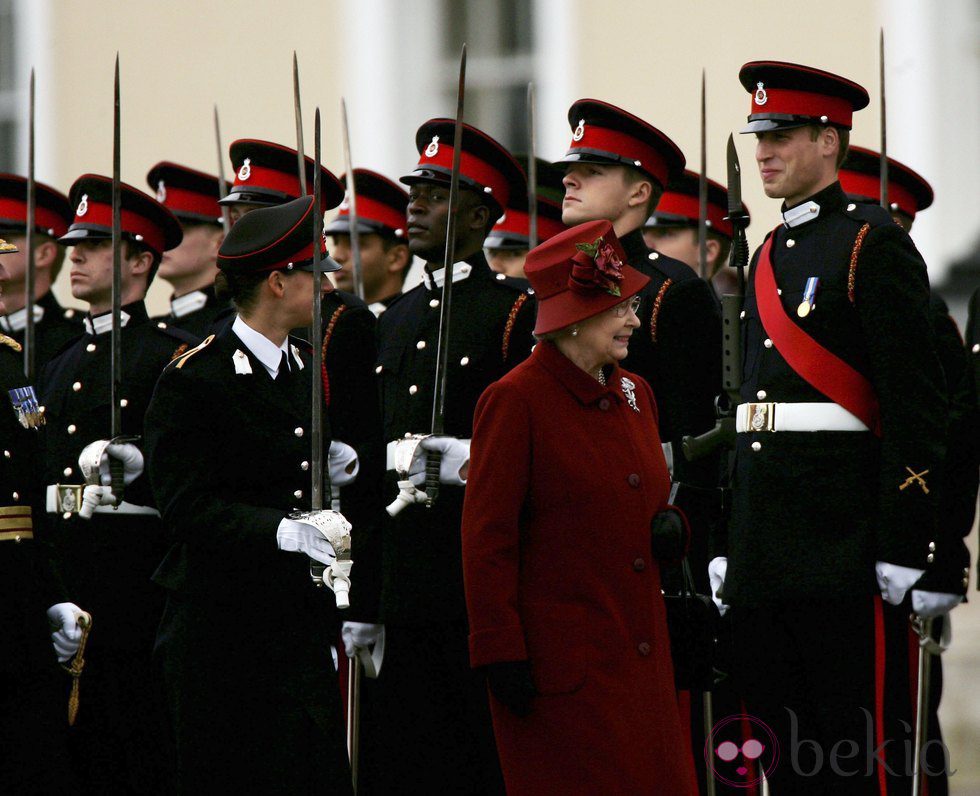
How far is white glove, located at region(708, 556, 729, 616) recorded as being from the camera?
19.7ft

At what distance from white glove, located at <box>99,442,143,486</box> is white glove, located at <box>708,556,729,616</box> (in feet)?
6.40

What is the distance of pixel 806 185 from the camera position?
19.2ft

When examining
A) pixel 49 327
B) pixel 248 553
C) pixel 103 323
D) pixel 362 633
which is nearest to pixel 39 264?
pixel 49 327

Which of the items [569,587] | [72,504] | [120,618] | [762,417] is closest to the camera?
[569,587]

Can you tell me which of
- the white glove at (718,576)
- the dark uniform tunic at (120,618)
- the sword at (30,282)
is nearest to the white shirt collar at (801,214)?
the white glove at (718,576)

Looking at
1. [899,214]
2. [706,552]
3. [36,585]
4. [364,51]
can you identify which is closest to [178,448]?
[36,585]

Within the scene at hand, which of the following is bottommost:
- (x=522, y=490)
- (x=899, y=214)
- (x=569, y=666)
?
(x=569, y=666)

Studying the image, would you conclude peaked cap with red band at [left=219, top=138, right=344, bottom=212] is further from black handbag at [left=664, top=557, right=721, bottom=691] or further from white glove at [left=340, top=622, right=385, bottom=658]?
black handbag at [left=664, top=557, right=721, bottom=691]

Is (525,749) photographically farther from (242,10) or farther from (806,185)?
(242,10)

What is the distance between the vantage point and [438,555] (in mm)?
6422

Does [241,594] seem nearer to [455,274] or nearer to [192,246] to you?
[455,274]

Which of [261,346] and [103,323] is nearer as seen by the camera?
[261,346]

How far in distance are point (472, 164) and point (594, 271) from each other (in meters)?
1.77

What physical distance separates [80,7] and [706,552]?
635 cm
